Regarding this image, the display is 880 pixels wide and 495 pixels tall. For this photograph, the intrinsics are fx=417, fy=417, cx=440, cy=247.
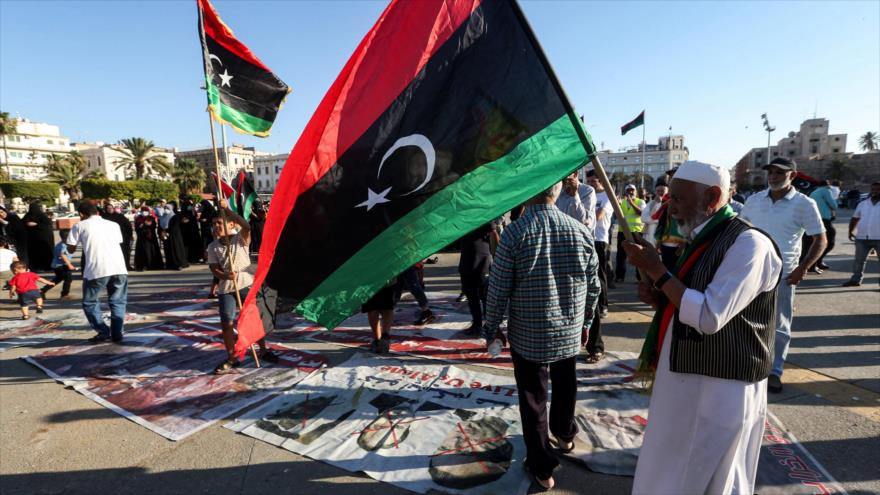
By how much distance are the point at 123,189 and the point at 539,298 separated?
63414 mm

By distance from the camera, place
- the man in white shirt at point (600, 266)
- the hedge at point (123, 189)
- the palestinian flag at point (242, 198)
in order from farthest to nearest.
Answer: the hedge at point (123, 189) → the palestinian flag at point (242, 198) → the man in white shirt at point (600, 266)

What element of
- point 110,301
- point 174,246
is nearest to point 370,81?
point 110,301

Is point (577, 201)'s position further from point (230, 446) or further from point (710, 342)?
point (230, 446)

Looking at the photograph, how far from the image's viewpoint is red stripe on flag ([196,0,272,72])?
390cm

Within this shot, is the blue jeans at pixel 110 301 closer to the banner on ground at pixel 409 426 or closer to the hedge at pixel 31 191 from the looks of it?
the banner on ground at pixel 409 426

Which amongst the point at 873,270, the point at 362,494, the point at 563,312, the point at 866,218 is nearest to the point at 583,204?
the point at 563,312

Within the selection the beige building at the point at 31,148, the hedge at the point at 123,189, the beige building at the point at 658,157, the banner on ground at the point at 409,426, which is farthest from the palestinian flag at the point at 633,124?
the beige building at the point at 658,157

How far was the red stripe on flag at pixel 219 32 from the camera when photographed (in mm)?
3904

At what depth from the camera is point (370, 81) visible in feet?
7.72

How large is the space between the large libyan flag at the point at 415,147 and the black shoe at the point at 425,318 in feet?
12.3

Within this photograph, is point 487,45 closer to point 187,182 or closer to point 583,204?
point 583,204

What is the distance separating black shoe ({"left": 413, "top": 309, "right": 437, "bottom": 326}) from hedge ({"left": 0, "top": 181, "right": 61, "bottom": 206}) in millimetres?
58108

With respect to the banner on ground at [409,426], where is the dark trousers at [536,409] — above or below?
above

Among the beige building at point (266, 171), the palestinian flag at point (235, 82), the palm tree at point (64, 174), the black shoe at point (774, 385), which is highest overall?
the beige building at point (266, 171)
